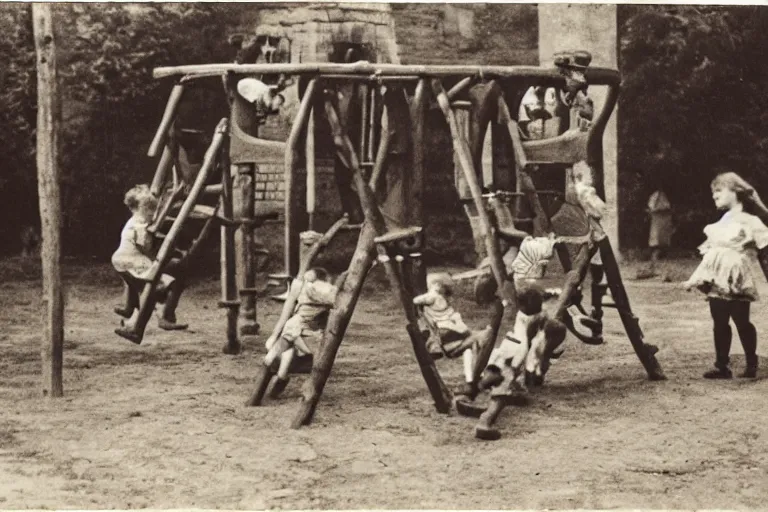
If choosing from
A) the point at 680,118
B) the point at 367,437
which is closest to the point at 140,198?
the point at 367,437

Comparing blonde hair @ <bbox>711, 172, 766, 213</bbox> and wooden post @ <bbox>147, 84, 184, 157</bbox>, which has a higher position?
wooden post @ <bbox>147, 84, 184, 157</bbox>

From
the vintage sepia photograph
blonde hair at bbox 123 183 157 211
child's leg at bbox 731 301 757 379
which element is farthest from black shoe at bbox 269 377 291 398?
child's leg at bbox 731 301 757 379

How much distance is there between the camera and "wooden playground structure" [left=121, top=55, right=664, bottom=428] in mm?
7508

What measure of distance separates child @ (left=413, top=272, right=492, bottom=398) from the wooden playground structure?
7 cm

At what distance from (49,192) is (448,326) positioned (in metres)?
2.58

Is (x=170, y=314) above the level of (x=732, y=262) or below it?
below

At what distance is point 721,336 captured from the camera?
8445 millimetres

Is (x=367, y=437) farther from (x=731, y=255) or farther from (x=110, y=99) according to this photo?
(x=110, y=99)

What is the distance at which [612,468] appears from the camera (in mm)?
6844

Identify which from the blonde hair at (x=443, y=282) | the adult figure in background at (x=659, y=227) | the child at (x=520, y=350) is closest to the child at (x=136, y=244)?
the blonde hair at (x=443, y=282)

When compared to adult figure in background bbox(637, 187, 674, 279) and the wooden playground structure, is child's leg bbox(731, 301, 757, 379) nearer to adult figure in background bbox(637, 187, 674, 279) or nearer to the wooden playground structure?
the wooden playground structure

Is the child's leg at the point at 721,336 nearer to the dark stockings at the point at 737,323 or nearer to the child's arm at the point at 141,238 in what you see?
the dark stockings at the point at 737,323

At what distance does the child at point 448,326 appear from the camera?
7715mm

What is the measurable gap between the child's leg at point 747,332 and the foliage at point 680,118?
140 cm
